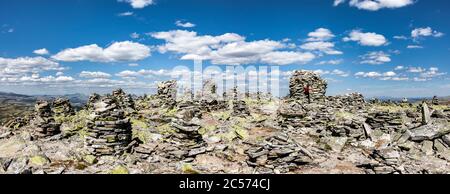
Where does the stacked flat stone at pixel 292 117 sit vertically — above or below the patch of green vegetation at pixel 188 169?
above

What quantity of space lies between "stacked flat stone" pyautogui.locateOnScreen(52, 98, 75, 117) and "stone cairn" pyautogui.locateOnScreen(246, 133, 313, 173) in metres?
45.0

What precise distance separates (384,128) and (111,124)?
29.3m

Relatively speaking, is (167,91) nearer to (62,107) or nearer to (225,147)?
(62,107)

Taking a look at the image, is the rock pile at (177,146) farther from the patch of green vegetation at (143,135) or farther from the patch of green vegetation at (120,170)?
the patch of green vegetation at (120,170)

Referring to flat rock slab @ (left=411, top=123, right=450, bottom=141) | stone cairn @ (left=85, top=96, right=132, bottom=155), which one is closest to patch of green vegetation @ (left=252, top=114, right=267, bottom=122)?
flat rock slab @ (left=411, top=123, right=450, bottom=141)

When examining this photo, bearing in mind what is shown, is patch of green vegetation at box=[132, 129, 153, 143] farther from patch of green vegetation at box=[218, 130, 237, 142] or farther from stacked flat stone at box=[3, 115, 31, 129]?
stacked flat stone at box=[3, 115, 31, 129]

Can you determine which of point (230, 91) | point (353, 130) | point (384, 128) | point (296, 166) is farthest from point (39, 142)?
point (230, 91)

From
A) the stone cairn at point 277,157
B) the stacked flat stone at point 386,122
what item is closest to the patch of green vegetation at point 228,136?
the stone cairn at point 277,157

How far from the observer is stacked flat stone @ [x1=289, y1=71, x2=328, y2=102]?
235ft

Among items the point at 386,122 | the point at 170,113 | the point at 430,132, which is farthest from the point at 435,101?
the point at 170,113

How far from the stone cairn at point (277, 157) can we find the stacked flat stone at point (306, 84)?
44.2 metres

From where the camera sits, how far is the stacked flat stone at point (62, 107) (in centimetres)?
6172

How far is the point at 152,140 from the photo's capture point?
106 ft

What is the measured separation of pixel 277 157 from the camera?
1073 inches
